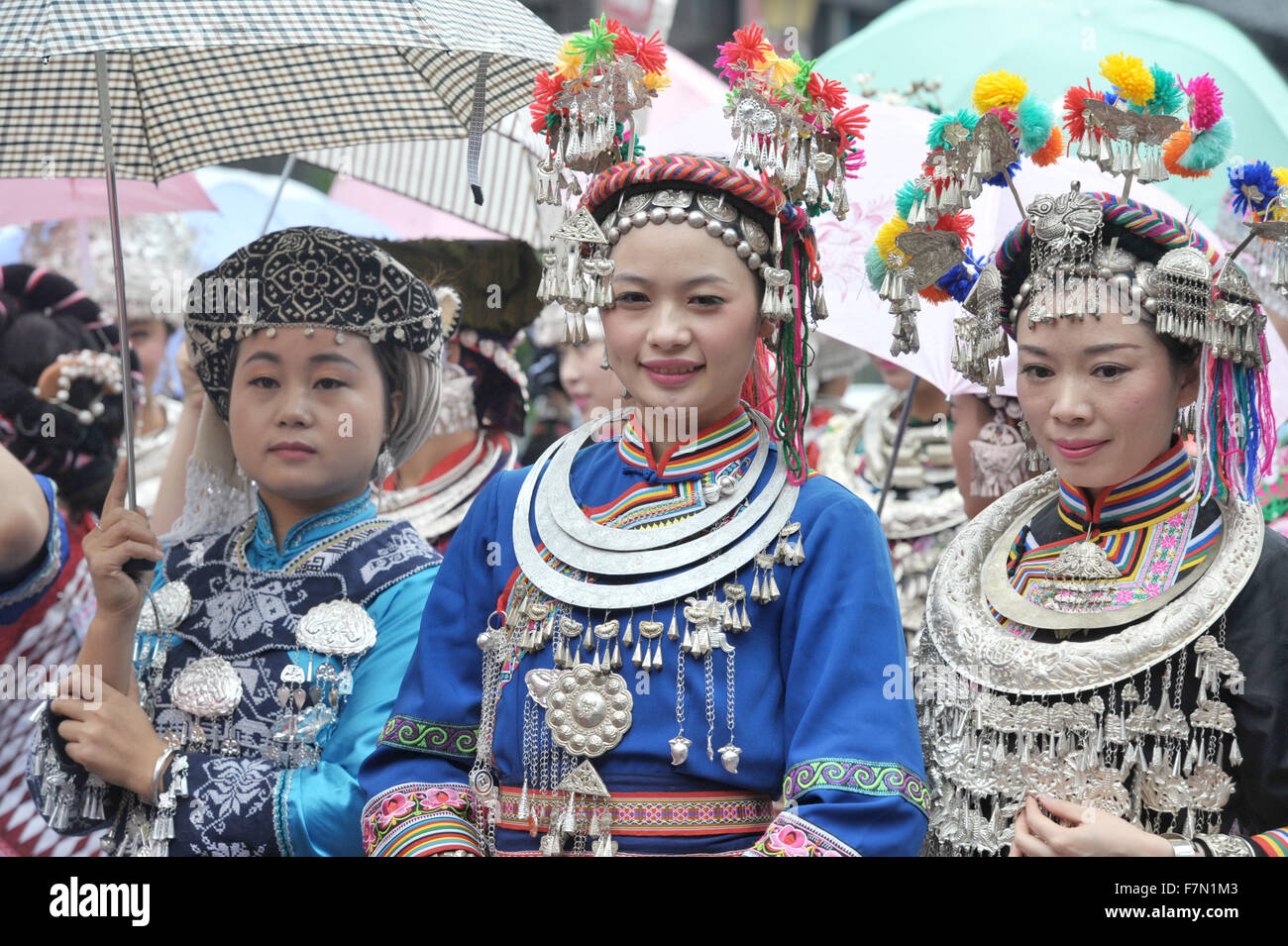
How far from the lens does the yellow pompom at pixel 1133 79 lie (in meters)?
2.72

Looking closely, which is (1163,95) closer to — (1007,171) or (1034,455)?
(1007,171)

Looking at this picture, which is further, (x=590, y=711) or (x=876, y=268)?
(x=876, y=268)

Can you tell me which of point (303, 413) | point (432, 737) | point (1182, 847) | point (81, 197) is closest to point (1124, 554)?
point (1182, 847)

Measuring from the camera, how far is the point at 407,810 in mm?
2729

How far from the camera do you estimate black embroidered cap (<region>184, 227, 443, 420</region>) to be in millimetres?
3441

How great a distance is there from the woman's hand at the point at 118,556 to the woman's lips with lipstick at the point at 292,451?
345 millimetres

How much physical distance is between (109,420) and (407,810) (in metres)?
2.51

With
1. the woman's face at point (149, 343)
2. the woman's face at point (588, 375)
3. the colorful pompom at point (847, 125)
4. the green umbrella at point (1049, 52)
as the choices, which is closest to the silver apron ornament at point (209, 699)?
the colorful pompom at point (847, 125)

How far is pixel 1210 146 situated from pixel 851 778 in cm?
131

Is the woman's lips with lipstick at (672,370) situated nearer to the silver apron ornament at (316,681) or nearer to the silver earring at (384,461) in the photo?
the silver apron ornament at (316,681)

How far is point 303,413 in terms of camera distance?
3.38 m

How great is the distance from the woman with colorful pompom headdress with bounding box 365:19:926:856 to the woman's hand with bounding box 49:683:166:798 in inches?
23.5

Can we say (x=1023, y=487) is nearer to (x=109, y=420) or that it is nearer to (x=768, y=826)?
(x=768, y=826)
